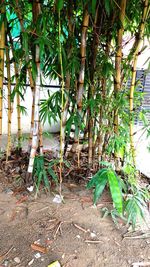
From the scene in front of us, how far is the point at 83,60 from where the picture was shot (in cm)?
171

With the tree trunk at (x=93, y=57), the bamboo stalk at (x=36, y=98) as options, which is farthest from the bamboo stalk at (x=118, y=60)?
the bamboo stalk at (x=36, y=98)

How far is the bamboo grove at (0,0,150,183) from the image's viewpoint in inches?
62.7

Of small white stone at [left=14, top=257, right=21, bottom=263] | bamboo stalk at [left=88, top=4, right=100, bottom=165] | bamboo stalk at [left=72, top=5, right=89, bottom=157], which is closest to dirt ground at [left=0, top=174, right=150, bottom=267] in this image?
small white stone at [left=14, top=257, right=21, bottom=263]

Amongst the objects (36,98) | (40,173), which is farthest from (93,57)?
(40,173)

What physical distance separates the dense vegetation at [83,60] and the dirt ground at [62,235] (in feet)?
0.92

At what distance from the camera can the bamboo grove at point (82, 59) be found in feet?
5.23

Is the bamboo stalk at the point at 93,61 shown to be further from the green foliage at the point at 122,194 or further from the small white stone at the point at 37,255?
the small white stone at the point at 37,255

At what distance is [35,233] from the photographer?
1493 millimetres

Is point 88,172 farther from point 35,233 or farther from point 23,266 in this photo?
point 23,266

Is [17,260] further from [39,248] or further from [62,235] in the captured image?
[62,235]

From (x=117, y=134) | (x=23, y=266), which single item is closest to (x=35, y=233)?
(x=23, y=266)

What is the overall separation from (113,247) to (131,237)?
143 mm

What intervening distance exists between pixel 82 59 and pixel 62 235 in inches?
44.4

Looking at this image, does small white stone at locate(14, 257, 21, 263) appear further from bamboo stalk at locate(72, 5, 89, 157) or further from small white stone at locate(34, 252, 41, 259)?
bamboo stalk at locate(72, 5, 89, 157)
